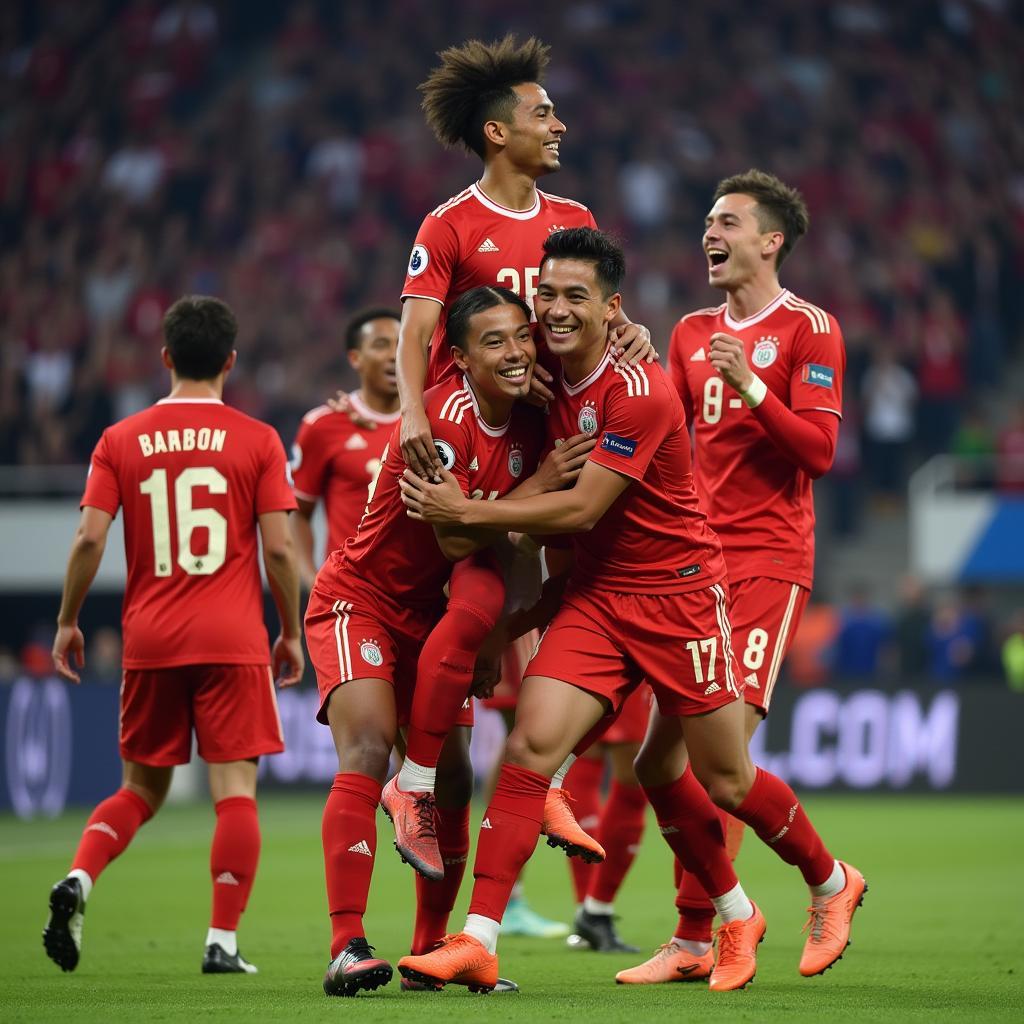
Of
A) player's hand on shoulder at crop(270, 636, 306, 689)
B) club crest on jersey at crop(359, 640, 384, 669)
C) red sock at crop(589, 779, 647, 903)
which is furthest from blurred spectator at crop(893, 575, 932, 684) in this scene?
club crest on jersey at crop(359, 640, 384, 669)

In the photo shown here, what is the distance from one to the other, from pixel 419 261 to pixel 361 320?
8.45 ft

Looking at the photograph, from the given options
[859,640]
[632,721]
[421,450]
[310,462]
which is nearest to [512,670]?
[632,721]

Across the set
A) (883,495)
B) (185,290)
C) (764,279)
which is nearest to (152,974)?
(764,279)

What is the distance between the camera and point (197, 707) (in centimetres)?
649

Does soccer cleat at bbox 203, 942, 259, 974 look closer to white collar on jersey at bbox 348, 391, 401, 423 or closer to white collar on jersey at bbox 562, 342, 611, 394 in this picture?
white collar on jersey at bbox 562, 342, 611, 394

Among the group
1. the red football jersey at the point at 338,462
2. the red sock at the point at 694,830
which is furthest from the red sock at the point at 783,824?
the red football jersey at the point at 338,462

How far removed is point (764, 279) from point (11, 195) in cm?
2004

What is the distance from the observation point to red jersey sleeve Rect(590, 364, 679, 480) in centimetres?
541

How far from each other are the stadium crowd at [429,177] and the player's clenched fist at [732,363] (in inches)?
541

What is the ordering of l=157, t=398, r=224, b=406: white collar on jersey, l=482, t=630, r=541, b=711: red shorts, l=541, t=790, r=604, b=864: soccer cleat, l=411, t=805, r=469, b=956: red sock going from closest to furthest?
l=541, t=790, r=604, b=864: soccer cleat
l=411, t=805, r=469, b=956: red sock
l=157, t=398, r=224, b=406: white collar on jersey
l=482, t=630, r=541, b=711: red shorts

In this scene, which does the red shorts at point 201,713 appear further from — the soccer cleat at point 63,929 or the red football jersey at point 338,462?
the red football jersey at point 338,462

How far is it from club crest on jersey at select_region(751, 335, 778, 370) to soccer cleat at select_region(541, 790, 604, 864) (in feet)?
5.99

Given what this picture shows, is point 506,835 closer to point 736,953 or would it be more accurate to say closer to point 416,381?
point 736,953

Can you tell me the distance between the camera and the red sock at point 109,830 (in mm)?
6270
